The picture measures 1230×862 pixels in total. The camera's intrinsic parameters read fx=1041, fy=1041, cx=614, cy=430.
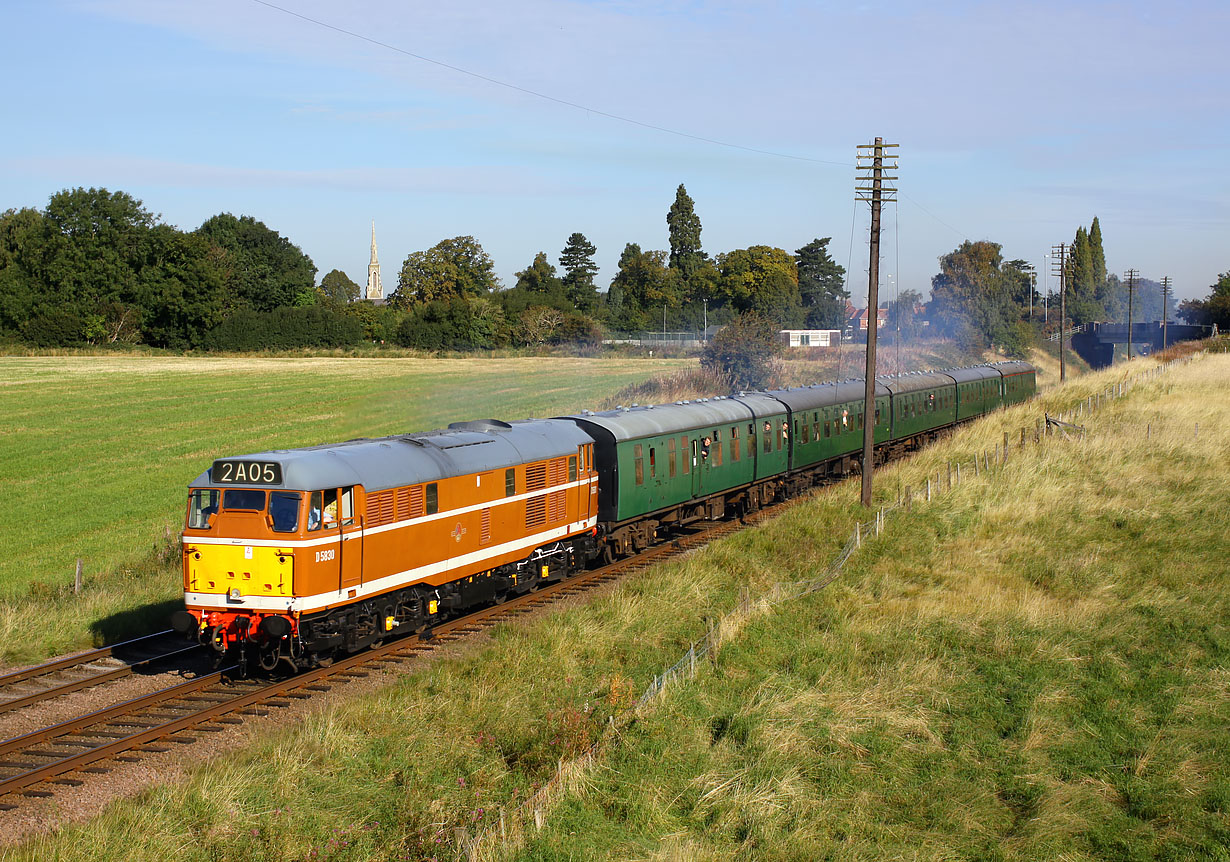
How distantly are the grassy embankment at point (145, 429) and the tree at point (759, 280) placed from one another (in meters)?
36.6

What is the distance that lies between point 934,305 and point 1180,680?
105m

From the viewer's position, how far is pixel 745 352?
2216 inches

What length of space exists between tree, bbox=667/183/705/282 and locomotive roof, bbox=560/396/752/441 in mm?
107063

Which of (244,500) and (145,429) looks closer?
(244,500)

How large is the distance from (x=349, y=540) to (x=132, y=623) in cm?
635

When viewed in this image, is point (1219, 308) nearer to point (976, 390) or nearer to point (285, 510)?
point (976, 390)

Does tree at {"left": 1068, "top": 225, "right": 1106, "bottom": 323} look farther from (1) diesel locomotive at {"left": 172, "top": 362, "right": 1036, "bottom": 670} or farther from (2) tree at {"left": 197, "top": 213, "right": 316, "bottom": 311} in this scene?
(1) diesel locomotive at {"left": 172, "top": 362, "right": 1036, "bottom": 670}

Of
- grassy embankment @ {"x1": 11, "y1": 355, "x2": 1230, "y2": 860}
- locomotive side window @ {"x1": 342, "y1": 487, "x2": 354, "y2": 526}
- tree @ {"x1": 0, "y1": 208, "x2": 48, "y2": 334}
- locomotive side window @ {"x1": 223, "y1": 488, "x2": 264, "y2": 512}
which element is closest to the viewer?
grassy embankment @ {"x1": 11, "y1": 355, "x2": 1230, "y2": 860}

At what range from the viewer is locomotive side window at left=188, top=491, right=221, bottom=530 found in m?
14.9

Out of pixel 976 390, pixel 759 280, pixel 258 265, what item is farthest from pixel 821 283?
pixel 976 390

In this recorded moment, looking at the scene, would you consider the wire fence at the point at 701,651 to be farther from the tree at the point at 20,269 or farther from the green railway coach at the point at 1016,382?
the tree at the point at 20,269

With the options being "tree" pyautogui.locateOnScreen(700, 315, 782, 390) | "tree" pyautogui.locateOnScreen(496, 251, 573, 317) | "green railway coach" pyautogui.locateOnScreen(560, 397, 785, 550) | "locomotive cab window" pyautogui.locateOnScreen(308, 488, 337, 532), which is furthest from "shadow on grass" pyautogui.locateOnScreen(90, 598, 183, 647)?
"tree" pyautogui.locateOnScreen(496, 251, 573, 317)

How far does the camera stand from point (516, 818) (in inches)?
421

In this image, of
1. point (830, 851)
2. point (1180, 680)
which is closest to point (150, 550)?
point (830, 851)
